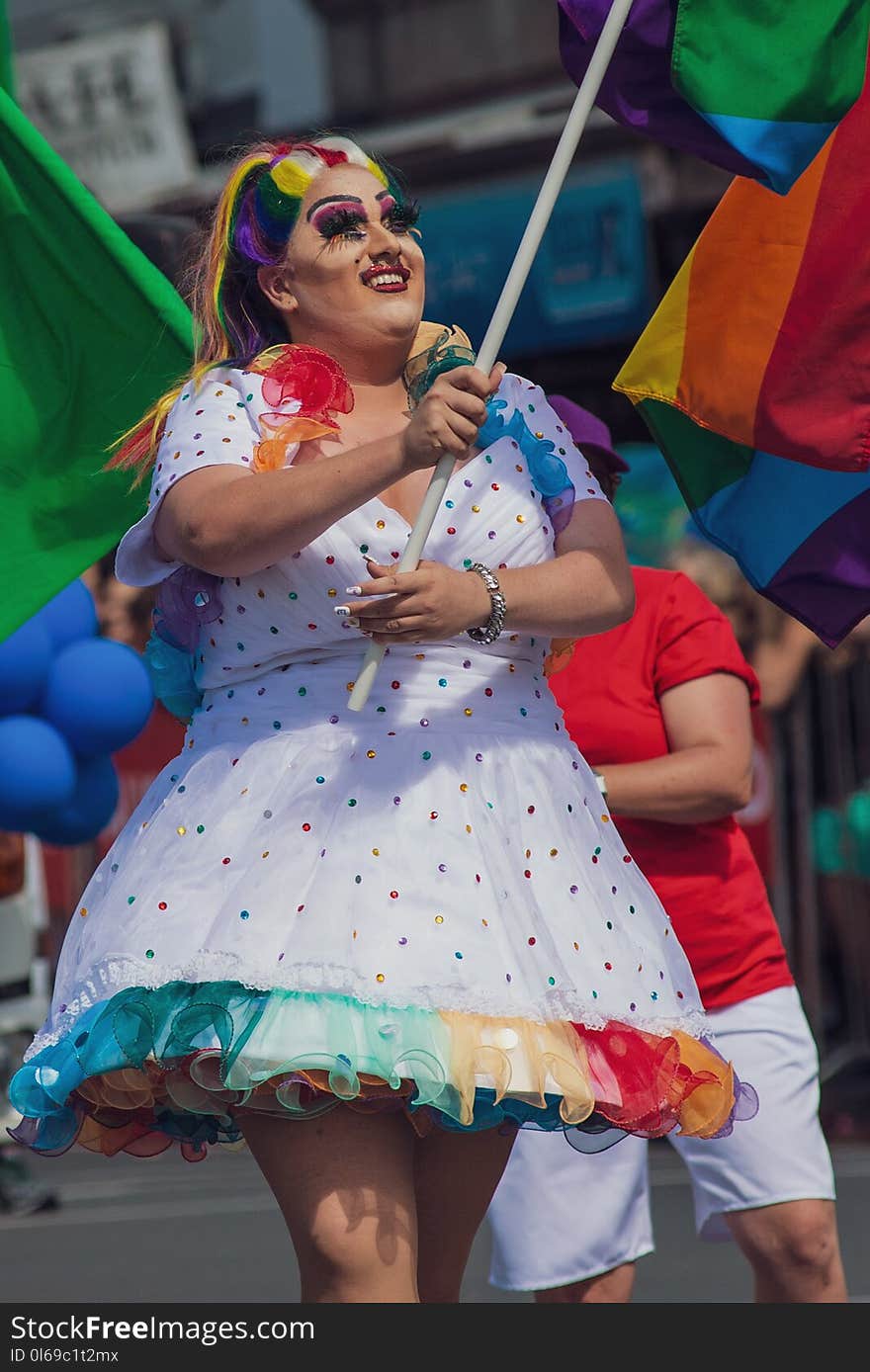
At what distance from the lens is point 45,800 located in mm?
5742

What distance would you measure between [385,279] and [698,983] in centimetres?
157

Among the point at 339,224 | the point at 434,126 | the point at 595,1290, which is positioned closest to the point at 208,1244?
the point at 595,1290

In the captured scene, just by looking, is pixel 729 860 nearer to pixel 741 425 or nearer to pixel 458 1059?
pixel 741 425

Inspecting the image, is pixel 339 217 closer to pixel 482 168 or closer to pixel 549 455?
pixel 549 455

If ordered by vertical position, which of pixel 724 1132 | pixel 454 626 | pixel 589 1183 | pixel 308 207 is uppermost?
pixel 308 207

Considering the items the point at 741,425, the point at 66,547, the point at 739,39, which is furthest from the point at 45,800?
the point at 739,39

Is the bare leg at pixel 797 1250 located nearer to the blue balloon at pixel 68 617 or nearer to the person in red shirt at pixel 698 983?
the person in red shirt at pixel 698 983

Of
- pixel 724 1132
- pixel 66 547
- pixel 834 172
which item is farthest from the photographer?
pixel 66 547

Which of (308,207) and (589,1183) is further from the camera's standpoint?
(589,1183)

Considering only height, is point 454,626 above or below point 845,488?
above

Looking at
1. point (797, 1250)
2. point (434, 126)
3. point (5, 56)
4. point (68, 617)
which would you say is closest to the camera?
point (797, 1250)

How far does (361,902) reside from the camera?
7.91ft

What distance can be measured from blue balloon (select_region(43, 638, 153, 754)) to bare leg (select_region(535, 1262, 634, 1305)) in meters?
2.64

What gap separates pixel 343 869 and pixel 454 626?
328 mm
